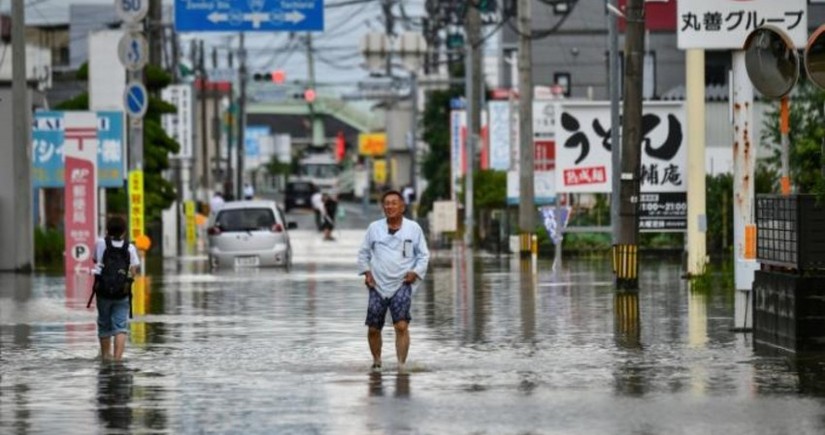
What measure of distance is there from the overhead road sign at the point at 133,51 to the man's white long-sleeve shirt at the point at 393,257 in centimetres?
2183

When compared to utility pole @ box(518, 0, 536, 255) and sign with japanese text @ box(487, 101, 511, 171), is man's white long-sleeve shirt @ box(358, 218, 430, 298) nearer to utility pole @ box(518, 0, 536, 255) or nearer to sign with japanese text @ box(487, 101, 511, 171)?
utility pole @ box(518, 0, 536, 255)

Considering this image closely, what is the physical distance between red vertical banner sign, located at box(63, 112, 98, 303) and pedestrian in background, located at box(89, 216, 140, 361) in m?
18.5

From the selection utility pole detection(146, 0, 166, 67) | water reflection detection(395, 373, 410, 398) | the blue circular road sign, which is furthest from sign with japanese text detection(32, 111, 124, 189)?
water reflection detection(395, 373, 410, 398)

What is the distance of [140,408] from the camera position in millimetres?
14961

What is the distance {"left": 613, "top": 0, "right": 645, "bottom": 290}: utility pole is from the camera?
1234 inches

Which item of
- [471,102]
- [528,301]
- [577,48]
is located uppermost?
[577,48]

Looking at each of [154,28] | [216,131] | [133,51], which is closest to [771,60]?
[133,51]

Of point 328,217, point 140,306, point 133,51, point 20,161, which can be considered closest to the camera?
point 140,306

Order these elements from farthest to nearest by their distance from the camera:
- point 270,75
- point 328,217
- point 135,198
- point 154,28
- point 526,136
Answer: point 270,75 → point 328,217 → point 154,28 → point 526,136 → point 135,198

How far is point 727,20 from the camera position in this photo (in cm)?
2625

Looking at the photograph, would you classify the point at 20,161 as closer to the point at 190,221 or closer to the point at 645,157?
the point at 645,157

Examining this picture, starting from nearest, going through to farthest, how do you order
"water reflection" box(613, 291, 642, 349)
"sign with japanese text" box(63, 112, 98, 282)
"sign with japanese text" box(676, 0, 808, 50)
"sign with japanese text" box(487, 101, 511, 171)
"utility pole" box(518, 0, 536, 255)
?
"water reflection" box(613, 291, 642, 349) < "sign with japanese text" box(676, 0, 808, 50) < "sign with japanese text" box(63, 112, 98, 282) < "utility pole" box(518, 0, 536, 255) < "sign with japanese text" box(487, 101, 511, 171)

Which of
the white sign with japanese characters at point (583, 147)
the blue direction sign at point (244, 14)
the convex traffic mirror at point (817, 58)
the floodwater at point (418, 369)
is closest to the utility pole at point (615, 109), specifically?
the floodwater at point (418, 369)

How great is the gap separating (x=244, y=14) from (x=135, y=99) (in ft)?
30.9
